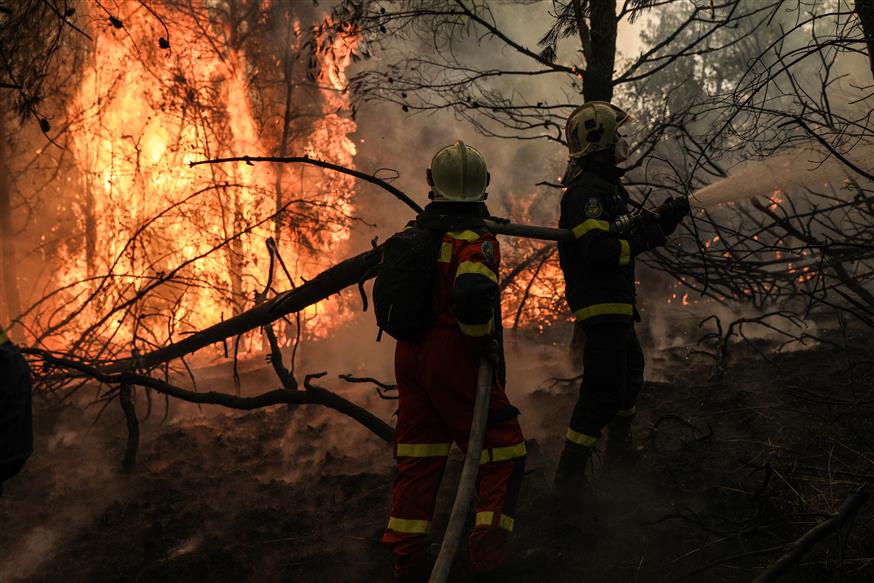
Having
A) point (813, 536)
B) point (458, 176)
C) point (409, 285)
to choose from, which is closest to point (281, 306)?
point (409, 285)

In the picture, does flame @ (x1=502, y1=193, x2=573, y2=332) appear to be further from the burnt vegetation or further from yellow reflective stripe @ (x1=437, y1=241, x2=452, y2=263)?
yellow reflective stripe @ (x1=437, y1=241, x2=452, y2=263)

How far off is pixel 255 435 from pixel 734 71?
21.6 meters

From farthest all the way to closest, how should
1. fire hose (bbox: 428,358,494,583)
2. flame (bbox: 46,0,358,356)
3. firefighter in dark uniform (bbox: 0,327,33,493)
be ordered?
flame (bbox: 46,0,358,356) < fire hose (bbox: 428,358,494,583) < firefighter in dark uniform (bbox: 0,327,33,493)

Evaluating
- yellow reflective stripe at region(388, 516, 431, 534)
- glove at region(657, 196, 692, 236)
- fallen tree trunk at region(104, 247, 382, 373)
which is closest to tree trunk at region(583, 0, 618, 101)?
glove at region(657, 196, 692, 236)

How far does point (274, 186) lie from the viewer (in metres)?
13.3

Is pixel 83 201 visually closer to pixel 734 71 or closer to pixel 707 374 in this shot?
pixel 707 374

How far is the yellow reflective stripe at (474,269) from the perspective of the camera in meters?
2.57

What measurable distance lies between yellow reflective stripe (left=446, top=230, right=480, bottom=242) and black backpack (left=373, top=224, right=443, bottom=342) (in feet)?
0.21

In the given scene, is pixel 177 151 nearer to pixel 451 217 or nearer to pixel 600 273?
pixel 451 217

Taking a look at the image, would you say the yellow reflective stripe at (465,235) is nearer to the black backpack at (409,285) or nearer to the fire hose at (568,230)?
the black backpack at (409,285)

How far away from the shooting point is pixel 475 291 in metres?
2.51

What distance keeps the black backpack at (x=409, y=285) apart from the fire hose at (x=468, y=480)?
0.35 meters

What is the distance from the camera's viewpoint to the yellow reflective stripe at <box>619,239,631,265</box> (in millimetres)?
3084

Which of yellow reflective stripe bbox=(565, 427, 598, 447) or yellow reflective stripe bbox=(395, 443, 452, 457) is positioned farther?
yellow reflective stripe bbox=(565, 427, 598, 447)
